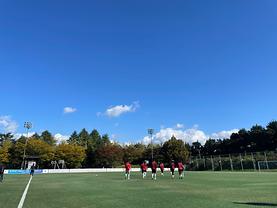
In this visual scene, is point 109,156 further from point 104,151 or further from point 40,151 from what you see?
point 40,151

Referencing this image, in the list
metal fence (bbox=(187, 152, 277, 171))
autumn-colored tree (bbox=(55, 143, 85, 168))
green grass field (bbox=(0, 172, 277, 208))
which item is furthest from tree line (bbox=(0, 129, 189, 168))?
green grass field (bbox=(0, 172, 277, 208))

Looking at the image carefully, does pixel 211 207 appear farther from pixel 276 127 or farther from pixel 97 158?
pixel 276 127

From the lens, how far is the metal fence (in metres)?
63.3

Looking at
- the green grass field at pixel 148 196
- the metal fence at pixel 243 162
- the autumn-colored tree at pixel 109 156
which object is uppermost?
the autumn-colored tree at pixel 109 156

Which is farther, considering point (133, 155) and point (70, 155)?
point (133, 155)

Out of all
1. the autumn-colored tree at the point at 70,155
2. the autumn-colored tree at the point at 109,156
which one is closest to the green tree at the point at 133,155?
the autumn-colored tree at the point at 109,156

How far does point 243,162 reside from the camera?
6850cm

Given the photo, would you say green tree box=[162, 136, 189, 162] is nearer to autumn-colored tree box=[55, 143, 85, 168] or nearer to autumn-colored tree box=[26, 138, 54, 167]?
autumn-colored tree box=[55, 143, 85, 168]

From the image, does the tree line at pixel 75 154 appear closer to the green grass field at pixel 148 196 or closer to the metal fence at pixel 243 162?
the metal fence at pixel 243 162

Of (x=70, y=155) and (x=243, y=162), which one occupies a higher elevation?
(x=70, y=155)

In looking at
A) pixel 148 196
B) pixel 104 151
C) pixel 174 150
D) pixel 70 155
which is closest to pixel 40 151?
pixel 70 155

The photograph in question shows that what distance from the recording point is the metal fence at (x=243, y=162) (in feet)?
208

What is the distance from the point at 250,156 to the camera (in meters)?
66.6

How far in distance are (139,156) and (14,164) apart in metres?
45.1
